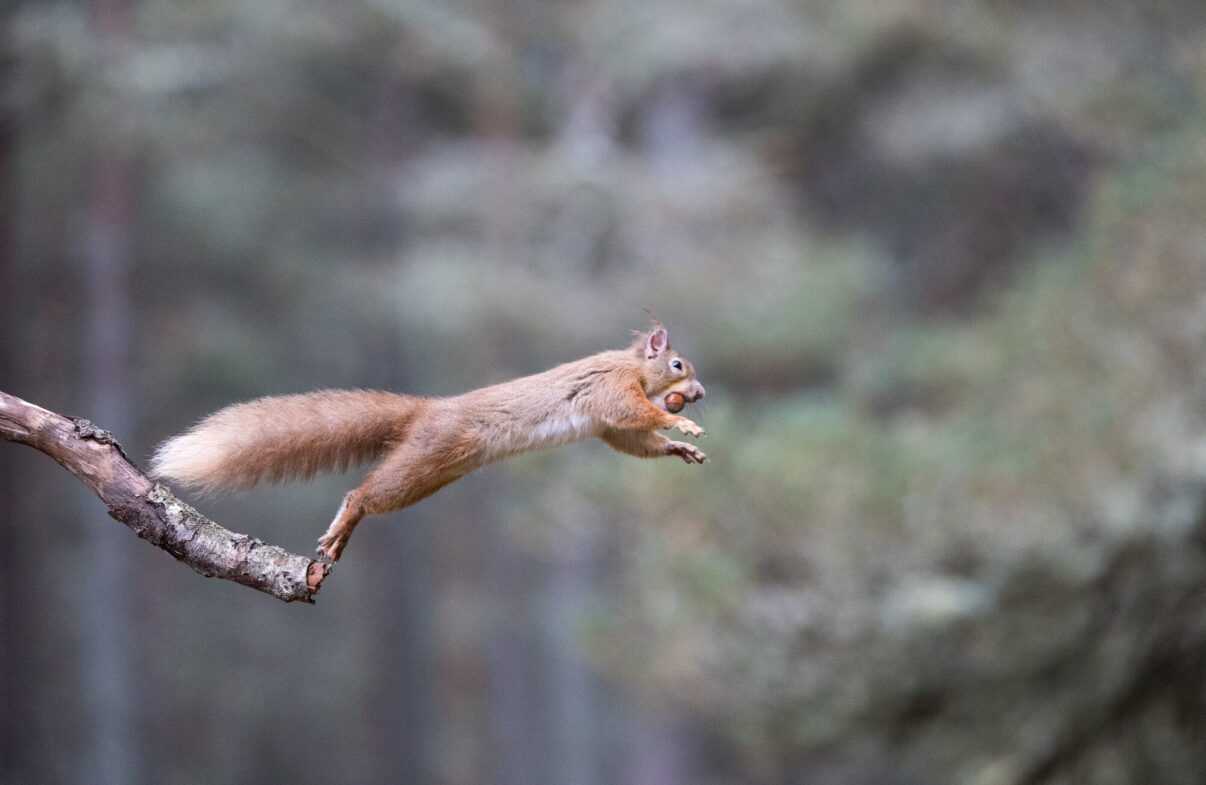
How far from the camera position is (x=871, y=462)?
6.55 m

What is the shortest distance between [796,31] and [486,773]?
59.7 feet

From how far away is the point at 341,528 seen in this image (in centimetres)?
178

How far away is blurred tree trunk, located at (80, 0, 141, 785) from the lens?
10.4m

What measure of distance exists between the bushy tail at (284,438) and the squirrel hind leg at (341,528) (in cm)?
8

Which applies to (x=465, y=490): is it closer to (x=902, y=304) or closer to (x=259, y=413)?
(x=902, y=304)

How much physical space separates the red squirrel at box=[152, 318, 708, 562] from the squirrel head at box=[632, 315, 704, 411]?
23cm

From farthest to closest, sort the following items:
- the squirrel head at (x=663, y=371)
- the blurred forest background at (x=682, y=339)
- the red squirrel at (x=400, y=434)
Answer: the blurred forest background at (x=682, y=339)
the squirrel head at (x=663, y=371)
the red squirrel at (x=400, y=434)

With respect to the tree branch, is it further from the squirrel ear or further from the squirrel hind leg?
the squirrel ear

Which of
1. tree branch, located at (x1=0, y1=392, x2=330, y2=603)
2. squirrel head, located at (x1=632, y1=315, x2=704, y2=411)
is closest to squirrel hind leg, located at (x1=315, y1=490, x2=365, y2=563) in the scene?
tree branch, located at (x1=0, y1=392, x2=330, y2=603)

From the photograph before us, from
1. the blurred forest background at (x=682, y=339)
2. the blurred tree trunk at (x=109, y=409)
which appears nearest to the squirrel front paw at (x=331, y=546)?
the blurred forest background at (x=682, y=339)

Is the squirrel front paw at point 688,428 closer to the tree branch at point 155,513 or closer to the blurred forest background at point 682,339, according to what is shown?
the tree branch at point 155,513

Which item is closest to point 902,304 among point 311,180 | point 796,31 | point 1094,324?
point 796,31

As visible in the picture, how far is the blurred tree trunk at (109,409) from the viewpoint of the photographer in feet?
34.1

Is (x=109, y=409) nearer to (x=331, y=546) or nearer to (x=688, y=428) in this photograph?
(x=331, y=546)
